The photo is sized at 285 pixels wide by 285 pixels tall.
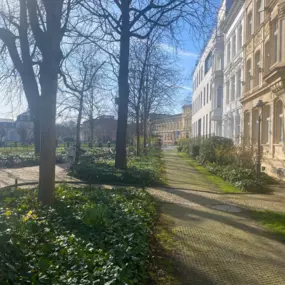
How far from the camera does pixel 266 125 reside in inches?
722

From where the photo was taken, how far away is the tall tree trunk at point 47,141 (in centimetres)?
722

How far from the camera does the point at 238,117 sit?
82.2 ft

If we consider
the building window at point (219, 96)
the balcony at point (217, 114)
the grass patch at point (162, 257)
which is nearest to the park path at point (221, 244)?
the grass patch at point (162, 257)

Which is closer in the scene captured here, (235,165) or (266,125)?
(235,165)

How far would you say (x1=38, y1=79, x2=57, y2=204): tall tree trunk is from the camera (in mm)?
7223

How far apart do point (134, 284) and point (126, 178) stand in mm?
9508

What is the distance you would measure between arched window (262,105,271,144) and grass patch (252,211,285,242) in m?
9.73

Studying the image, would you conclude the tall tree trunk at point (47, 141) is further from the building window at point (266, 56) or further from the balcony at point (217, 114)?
the balcony at point (217, 114)

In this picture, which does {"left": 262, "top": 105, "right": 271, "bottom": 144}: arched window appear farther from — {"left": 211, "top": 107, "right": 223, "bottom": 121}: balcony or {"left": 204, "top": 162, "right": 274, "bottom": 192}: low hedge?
{"left": 211, "top": 107, "right": 223, "bottom": 121}: balcony

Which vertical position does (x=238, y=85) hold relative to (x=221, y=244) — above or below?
above

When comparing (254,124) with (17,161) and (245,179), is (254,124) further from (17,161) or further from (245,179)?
(17,161)

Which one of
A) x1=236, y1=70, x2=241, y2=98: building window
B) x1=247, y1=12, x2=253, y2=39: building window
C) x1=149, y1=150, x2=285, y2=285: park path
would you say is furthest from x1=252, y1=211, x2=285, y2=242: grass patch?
x1=236, y1=70, x2=241, y2=98: building window

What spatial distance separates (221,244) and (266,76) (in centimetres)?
1158

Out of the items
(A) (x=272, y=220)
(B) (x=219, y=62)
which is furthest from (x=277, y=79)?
(B) (x=219, y=62)
